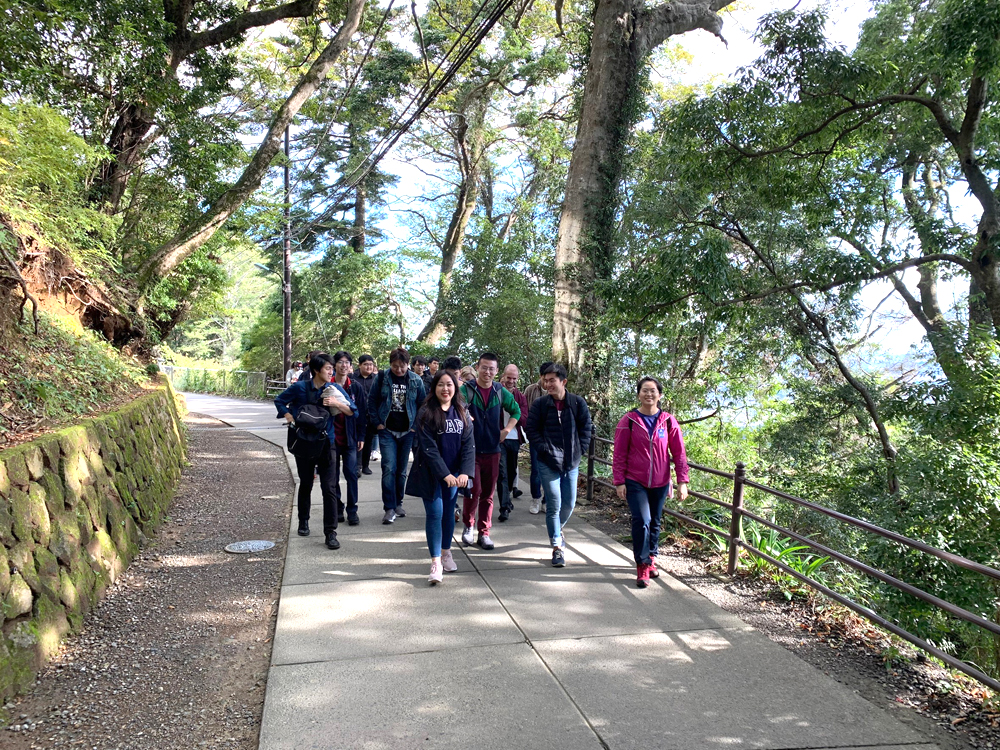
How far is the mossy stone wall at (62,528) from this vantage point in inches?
141

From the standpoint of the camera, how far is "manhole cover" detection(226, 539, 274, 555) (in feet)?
20.7

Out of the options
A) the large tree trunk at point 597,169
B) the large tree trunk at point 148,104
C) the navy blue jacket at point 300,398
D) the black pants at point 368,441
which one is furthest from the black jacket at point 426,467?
the large tree trunk at point 148,104

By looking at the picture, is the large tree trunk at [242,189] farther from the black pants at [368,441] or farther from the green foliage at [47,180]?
the black pants at [368,441]

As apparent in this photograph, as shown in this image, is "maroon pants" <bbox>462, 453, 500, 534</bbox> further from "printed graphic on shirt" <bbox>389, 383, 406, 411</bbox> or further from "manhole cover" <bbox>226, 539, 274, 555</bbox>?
"manhole cover" <bbox>226, 539, 274, 555</bbox>

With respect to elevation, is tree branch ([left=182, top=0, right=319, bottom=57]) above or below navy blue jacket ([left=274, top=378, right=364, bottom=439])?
above

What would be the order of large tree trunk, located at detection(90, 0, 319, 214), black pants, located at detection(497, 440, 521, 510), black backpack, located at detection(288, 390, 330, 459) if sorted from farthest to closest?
1. large tree trunk, located at detection(90, 0, 319, 214)
2. black pants, located at detection(497, 440, 521, 510)
3. black backpack, located at detection(288, 390, 330, 459)

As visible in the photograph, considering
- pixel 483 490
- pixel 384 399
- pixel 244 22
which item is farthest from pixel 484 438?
pixel 244 22

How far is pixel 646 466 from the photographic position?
17.2 feet

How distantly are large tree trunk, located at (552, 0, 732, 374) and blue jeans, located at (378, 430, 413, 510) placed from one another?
4.22 m

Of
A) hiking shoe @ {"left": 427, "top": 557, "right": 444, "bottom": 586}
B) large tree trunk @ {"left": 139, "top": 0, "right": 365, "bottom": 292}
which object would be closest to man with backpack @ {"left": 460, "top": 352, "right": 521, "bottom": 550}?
hiking shoe @ {"left": 427, "top": 557, "right": 444, "bottom": 586}

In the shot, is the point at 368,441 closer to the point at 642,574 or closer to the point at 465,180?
the point at 642,574

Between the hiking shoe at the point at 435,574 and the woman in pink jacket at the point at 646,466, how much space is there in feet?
5.27

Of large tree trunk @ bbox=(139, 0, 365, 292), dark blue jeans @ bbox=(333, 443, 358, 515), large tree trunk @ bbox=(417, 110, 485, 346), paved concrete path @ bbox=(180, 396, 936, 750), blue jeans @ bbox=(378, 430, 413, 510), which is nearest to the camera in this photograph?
paved concrete path @ bbox=(180, 396, 936, 750)

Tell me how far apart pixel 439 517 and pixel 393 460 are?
203cm
